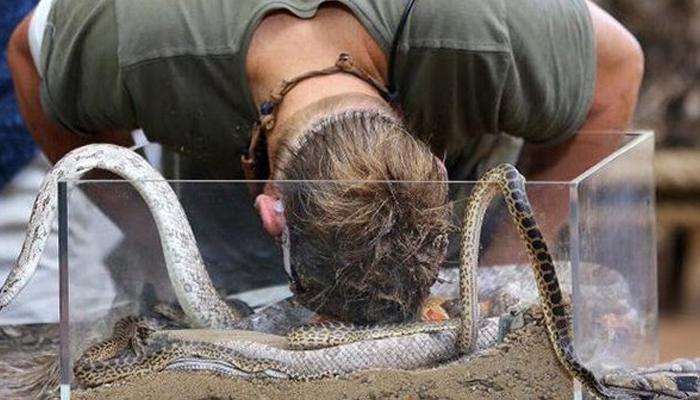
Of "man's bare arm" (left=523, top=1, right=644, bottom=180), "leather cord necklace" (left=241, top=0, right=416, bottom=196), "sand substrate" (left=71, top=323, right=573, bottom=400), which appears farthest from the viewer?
"man's bare arm" (left=523, top=1, right=644, bottom=180)

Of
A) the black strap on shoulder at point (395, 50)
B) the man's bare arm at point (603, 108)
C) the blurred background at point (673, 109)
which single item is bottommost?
the blurred background at point (673, 109)

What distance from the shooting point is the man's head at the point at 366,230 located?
195cm

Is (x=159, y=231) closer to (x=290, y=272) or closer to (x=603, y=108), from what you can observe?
(x=290, y=272)

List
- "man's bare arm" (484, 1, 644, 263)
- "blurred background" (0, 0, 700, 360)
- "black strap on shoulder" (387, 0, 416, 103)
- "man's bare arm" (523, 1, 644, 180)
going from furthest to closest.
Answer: "blurred background" (0, 0, 700, 360)
"man's bare arm" (523, 1, 644, 180)
"man's bare arm" (484, 1, 644, 263)
"black strap on shoulder" (387, 0, 416, 103)

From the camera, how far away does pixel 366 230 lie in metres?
1.98

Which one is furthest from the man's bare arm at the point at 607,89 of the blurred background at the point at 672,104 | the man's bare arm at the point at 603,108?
the blurred background at the point at 672,104

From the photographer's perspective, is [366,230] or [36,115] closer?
[366,230]

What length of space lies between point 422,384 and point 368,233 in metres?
0.21

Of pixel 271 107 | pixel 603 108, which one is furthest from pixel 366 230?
pixel 603 108

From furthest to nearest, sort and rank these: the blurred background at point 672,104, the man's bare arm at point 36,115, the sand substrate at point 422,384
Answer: the blurred background at point 672,104 < the man's bare arm at point 36,115 < the sand substrate at point 422,384

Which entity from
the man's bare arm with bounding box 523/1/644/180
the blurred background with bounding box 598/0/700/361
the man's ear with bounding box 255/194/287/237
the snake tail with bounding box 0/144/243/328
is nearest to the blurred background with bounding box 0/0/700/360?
the blurred background with bounding box 598/0/700/361

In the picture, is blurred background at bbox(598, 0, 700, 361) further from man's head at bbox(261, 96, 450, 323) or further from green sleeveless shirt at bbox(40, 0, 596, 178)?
man's head at bbox(261, 96, 450, 323)

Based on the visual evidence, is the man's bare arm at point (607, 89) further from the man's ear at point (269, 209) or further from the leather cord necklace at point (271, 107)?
the man's ear at point (269, 209)

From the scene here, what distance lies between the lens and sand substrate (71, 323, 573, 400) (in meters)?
1.88
